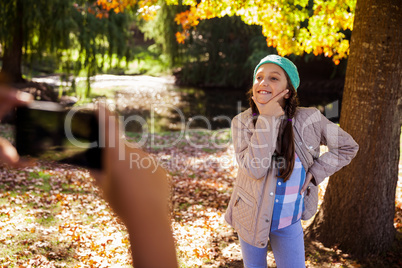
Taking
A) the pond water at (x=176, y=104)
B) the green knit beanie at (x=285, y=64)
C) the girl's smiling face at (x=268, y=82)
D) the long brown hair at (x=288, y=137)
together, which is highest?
the green knit beanie at (x=285, y=64)

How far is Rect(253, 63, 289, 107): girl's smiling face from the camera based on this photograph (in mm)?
2406

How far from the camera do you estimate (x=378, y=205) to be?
12.9ft

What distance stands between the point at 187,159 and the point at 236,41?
1675 centimetres

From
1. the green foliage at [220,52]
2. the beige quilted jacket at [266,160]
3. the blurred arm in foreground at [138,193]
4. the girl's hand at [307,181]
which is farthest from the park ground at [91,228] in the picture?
the green foliage at [220,52]

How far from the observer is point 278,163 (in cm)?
243

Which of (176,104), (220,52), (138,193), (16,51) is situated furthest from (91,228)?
(220,52)

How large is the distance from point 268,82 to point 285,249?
109cm

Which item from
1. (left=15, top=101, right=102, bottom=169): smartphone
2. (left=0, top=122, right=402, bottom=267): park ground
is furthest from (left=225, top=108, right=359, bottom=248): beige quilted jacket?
(left=15, top=101, right=102, bottom=169): smartphone

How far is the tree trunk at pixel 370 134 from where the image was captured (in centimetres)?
363

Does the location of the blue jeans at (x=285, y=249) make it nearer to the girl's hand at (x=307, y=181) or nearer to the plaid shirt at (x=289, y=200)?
the plaid shirt at (x=289, y=200)

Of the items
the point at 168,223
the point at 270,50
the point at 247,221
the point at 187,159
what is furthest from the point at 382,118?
the point at 270,50

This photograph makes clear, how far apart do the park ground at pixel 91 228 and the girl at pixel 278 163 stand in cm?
128

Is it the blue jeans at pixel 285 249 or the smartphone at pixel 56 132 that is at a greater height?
the smartphone at pixel 56 132

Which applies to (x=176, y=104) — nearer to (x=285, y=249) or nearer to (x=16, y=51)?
(x=16, y=51)
